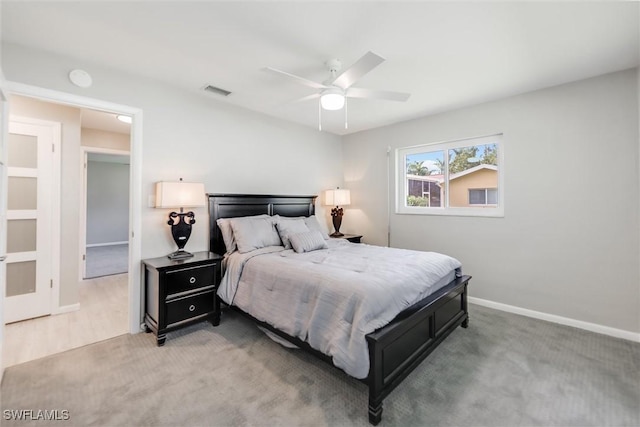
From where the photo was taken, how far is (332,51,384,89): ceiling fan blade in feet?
6.00

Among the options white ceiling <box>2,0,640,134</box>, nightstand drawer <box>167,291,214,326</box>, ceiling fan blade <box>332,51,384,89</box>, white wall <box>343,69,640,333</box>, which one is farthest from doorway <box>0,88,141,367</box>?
white wall <box>343,69,640,333</box>

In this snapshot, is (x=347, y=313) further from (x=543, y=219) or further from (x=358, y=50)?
(x=543, y=219)

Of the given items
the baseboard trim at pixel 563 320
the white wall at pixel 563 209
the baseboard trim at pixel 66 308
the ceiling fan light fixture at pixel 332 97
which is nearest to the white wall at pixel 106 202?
the baseboard trim at pixel 66 308

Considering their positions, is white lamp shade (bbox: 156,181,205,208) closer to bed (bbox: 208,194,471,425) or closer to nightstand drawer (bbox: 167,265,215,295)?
bed (bbox: 208,194,471,425)

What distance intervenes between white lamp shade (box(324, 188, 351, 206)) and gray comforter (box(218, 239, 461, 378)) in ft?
4.97

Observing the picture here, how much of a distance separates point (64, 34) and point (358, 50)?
2.31m

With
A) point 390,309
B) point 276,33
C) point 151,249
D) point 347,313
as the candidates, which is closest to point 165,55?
point 276,33

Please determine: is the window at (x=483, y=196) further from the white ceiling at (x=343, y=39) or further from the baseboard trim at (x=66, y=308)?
the baseboard trim at (x=66, y=308)

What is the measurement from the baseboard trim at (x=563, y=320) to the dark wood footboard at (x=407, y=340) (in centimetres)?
104

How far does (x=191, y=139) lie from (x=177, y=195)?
782mm

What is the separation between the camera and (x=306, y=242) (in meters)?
3.16

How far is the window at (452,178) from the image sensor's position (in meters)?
3.56

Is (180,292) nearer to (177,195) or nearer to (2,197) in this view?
(177,195)

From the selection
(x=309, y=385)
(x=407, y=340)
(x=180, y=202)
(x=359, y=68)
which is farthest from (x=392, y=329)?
(x=180, y=202)
